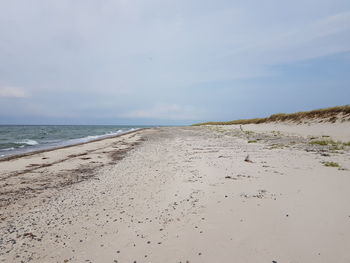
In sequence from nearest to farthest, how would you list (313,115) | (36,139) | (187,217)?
(187,217)
(313,115)
(36,139)

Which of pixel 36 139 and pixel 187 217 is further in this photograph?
pixel 36 139

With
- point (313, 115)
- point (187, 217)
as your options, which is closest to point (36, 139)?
point (187, 217)

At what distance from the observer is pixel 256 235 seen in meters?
3.49

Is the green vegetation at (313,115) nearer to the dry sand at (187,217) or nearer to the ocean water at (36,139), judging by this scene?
the dry sand at (187,217)

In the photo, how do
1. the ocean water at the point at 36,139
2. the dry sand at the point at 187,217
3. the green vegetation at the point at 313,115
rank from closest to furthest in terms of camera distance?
1. the dry sand at the point at 187,217
2. the ocean water at the point at 36,139
3. the green vegetation at the point at 313,115

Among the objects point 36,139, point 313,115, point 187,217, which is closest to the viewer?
point 187,217

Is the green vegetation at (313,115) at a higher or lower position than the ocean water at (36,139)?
higher

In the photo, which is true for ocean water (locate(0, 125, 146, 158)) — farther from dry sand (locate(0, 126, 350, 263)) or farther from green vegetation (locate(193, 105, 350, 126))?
green vegetation (locate(193, 105, 350, 126))

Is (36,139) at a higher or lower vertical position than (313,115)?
lower

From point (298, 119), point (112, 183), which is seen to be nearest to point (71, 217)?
point (112, 183)

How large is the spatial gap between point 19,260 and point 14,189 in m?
5.18

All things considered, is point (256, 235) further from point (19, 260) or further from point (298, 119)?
point (298, 119)

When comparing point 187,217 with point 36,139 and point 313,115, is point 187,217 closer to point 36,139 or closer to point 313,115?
point 313,115

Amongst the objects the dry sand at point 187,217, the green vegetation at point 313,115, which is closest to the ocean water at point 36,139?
the dry sand at point 187,217
